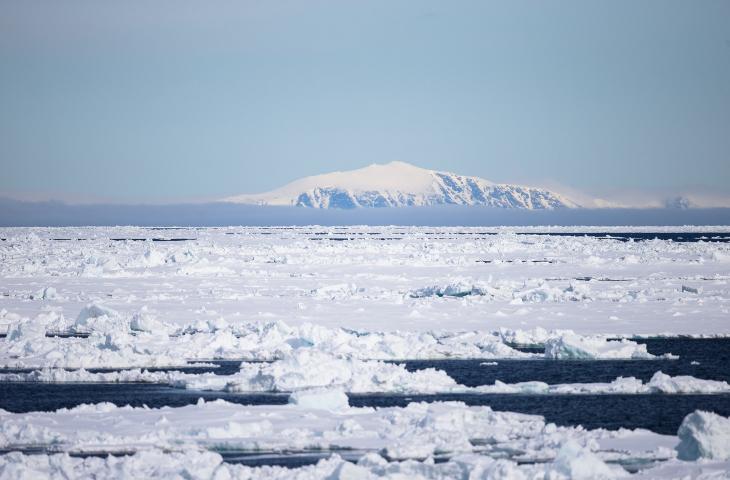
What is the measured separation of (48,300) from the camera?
90.0 feet

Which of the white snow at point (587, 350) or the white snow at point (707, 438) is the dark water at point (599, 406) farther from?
the white snow at point (587, 350)

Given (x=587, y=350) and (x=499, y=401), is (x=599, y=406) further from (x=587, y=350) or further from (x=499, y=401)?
(x=587, y=350)

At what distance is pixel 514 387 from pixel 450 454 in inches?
168

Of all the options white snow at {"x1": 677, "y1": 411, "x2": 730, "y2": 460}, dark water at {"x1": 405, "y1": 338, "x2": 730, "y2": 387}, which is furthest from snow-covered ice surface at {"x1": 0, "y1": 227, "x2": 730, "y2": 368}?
white snow at {"x1": 677, "y1": 411, "x2": 730, "y2": 460}

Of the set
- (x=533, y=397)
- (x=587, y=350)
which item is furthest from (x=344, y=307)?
(x=533, y=397)

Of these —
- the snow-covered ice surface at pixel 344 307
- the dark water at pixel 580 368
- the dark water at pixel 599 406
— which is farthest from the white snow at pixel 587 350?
the dark water at pixel 599 406

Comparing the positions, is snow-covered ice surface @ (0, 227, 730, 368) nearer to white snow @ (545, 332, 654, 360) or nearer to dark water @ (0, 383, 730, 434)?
white snow @ (545, 332, 654, 360)

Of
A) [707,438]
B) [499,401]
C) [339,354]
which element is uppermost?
[707,438]

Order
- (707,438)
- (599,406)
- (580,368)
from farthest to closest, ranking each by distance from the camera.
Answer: (580,368) < (599,406) < (707,438)

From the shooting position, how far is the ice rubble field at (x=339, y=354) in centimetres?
1038

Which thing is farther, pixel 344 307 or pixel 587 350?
pixel 344 307

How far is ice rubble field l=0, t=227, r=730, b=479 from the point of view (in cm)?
1038

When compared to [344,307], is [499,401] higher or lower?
lower

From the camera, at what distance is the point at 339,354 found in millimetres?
17766
